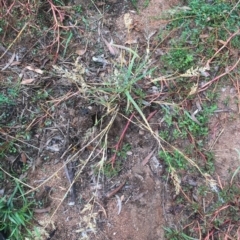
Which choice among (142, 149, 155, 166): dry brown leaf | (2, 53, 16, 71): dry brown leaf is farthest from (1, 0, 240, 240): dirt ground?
(2, 53, 16, 71): dry brown leaf

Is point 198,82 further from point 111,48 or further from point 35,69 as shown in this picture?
point 35,69

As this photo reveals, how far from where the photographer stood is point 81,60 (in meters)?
3.04

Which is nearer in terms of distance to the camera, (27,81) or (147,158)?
(147,158)

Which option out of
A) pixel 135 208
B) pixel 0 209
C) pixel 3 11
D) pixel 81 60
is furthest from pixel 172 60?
pixel 0 209

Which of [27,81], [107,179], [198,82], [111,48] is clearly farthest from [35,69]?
[198,82]

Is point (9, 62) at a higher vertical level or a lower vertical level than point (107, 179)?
higher

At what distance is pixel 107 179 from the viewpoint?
9.37 feet

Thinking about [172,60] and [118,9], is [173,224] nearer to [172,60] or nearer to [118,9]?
[172,60]

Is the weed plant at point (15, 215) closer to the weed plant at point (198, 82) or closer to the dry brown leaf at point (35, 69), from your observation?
the dry brown leaf at point (35, 69)

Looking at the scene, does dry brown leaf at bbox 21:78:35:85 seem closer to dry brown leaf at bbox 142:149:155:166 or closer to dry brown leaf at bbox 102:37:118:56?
dry brown leaf at bbox 102:37:118:56

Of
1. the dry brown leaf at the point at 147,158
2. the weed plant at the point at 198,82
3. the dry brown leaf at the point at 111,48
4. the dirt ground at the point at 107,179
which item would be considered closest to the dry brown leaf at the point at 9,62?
the dirt ground at the point at 107,179

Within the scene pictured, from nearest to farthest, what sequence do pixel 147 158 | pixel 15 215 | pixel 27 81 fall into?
1. pixel 15 215
2. pixel 147 158
3. pixel 27 81

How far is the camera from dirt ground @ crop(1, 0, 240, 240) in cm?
280

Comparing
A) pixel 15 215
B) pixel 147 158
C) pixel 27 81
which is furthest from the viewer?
pixel 27 81
